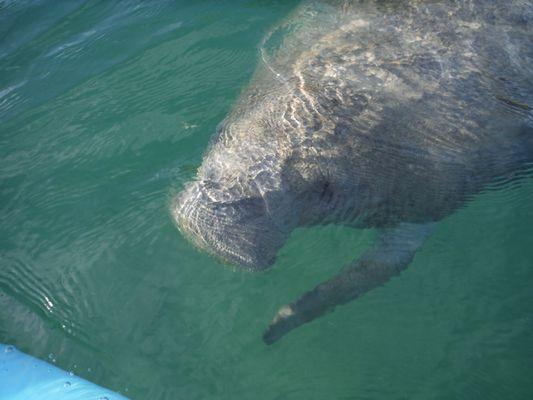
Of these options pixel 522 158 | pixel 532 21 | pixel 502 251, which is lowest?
pixel 502 251

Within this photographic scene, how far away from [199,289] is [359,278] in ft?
4.87

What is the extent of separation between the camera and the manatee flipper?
4.55m

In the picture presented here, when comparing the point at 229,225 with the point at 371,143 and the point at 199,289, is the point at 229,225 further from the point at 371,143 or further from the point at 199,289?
the point at 371,143

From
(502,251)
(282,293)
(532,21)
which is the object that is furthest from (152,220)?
(532,21)

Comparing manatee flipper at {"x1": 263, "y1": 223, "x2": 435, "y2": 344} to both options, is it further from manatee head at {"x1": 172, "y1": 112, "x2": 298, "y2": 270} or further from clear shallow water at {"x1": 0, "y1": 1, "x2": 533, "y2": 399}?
manatee head at {"x1": 172, "y1": 112, "x2": 298, "y2": 270}

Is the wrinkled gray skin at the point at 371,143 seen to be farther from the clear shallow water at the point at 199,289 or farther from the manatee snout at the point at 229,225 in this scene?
the clear shallow water at the point at 199,289

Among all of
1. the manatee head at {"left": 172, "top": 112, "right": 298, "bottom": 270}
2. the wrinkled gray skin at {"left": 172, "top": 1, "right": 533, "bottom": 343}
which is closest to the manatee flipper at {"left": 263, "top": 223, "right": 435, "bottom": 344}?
the wrinkled gray skin at {"left": 172, "top": 1, "right": 533, "bottom": 343}

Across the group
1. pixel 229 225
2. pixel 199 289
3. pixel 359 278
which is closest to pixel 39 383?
pixel 199 289

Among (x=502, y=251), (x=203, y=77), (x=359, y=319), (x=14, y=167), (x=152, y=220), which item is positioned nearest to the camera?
(x=359, y=319)

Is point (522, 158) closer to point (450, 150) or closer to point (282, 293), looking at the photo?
point (450, 150)

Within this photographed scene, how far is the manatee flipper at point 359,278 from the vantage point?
4547mm

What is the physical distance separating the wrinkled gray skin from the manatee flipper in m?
0.01

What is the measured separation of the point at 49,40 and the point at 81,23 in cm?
62

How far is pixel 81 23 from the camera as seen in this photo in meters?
8.84
